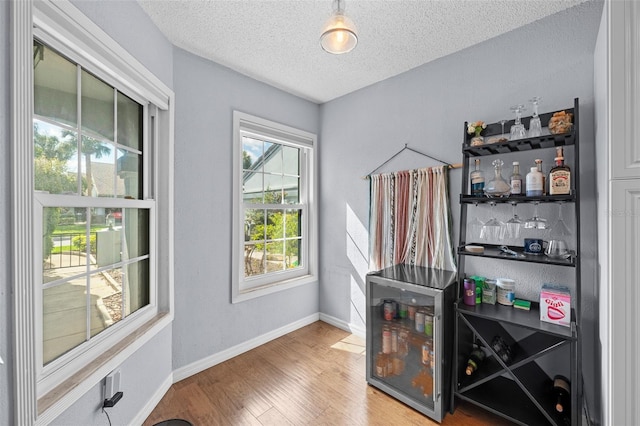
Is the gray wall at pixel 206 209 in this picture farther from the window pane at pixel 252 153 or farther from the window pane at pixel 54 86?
the window pane at pixel 54 86

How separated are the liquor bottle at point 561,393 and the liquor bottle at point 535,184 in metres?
1.11

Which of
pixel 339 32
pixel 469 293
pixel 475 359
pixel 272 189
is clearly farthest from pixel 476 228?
pixel 272 189

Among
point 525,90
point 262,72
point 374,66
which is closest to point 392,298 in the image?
point 525,90

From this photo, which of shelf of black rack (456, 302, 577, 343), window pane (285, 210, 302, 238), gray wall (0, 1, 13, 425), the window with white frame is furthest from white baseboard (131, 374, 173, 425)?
shelf of black rack (456, 302, 577, 343)

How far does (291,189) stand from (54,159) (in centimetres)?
208

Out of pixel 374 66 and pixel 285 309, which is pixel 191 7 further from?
pixel 285 309

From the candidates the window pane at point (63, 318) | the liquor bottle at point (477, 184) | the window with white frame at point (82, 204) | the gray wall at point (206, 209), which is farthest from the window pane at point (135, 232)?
the liquor bottle at point (477, 184)

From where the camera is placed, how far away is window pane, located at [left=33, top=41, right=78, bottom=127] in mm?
1174

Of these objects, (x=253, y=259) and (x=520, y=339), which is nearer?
(x=520, y=339)

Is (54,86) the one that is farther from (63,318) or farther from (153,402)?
(153,402)

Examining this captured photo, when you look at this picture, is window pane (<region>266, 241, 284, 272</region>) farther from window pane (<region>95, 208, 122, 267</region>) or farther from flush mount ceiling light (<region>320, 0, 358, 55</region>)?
flush mount ceiling light (<region>320, 0, 358, 55</region>)

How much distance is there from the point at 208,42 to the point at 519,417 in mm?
3168

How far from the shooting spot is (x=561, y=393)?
1.57m

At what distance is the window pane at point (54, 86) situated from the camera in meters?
1.17
